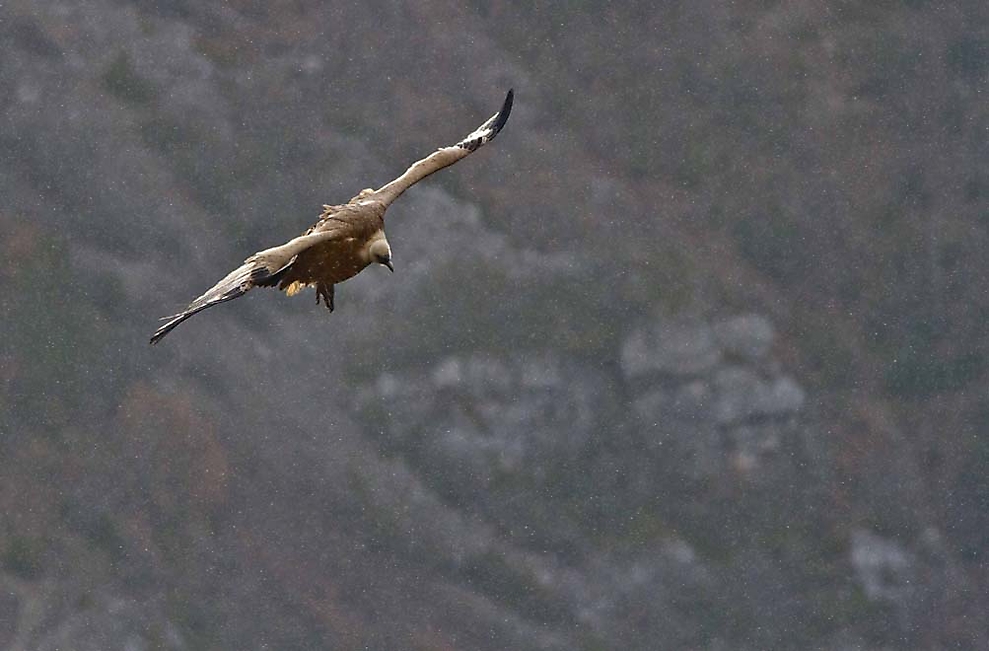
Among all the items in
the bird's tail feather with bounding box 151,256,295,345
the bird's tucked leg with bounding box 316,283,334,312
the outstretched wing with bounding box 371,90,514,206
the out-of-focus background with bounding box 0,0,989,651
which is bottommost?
the bird's tail feather with bounding box 151,256,295,345

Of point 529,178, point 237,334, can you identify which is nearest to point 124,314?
point 237,334

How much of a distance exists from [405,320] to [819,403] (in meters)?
34.8

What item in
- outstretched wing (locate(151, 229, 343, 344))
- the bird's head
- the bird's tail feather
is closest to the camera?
the bird's tail feather

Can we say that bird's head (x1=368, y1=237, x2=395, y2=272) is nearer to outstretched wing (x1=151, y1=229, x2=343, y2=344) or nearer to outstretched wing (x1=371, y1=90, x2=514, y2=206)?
outstretched wing (x1=151, y1=229, x2=343, y2=344)

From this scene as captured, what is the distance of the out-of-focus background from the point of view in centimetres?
12650

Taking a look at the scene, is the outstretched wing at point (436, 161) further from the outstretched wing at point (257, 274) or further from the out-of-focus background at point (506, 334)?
the out-of-focus background at point (506, 334)

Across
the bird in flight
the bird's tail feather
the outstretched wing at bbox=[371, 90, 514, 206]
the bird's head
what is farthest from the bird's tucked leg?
the outstretched wing at bbox=[371, 90, 514, 206]

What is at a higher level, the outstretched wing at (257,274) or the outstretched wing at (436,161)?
the outstretched wing at (436,161)

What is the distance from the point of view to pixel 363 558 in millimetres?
126875

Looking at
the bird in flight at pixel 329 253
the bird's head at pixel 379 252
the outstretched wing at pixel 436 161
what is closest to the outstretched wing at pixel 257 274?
the bird in flight at pixel 329 253

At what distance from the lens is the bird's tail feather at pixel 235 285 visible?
31156mm

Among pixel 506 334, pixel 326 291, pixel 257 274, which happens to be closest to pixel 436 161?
pixel 326 291

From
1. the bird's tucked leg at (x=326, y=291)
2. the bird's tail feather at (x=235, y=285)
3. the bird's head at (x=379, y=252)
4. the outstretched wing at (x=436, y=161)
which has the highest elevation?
the outstretched wing at (x=436, y=161)

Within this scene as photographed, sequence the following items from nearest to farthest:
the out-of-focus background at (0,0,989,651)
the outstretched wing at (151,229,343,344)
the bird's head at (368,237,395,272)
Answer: the outstretched wing at (151,229,343,344) < the bird's head at (368,237,395,272) < the out-of-focus background at (0,0,989,651)
